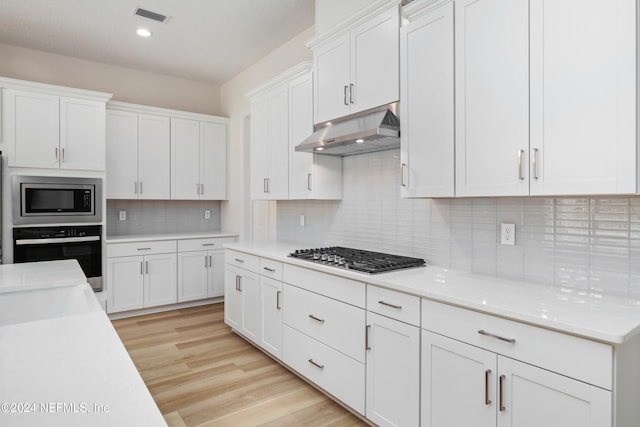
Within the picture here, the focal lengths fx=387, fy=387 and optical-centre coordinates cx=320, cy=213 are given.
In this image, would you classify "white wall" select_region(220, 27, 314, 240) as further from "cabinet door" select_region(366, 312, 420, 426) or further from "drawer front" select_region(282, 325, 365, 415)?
"cabinet door" select_region(366, 312, 420, 426)

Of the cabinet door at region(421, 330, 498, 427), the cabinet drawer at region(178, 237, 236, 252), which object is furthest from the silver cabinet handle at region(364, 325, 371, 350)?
the cabinet drawer at region(178, 237, 236, 252)

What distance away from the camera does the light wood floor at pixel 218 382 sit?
2.29 meters

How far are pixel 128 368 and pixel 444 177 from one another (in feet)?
5.50

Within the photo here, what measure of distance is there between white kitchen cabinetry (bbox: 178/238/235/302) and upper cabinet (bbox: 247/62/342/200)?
1.26 m

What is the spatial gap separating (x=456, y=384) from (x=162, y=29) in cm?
381

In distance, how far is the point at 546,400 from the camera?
1371 mm

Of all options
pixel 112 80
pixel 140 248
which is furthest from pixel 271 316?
pixel 112 80

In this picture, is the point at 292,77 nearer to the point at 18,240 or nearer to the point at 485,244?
the point at 485,244

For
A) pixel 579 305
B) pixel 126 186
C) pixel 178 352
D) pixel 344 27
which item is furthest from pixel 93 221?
pixel 579 305

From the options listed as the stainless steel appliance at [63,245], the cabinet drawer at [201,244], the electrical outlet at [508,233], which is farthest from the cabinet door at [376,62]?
the stainless steel appliance at [63,245]

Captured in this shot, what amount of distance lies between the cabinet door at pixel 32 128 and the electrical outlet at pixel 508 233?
3971 millimetres

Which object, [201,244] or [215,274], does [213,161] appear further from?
[215,274]

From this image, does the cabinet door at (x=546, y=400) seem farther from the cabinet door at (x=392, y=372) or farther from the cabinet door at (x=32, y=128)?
the cabinet door at (x=32, y=128)

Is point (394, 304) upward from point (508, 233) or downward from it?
downward
